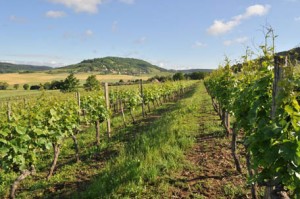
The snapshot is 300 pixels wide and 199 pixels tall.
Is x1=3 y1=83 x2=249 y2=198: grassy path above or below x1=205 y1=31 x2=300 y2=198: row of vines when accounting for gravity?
below

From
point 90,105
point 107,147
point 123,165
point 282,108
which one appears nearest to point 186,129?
point 107,147

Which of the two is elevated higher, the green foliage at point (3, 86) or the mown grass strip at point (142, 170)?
the green foliage at point (3, 86)

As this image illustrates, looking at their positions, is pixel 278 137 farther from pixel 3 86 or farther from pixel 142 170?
pixel 3 86

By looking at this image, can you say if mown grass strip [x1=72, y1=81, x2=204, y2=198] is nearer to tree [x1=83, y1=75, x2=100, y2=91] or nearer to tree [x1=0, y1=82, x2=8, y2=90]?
tree [x1=83, y1=75, x2=100, y2=91]

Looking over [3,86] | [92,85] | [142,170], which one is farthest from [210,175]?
[3,86]

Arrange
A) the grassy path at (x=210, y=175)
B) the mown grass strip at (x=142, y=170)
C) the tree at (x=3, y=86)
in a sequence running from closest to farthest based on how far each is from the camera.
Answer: the grassy path at (x=210, y=175) → the mown grass strip at (x=142, y=170) → the tree at (x=3, y=86)

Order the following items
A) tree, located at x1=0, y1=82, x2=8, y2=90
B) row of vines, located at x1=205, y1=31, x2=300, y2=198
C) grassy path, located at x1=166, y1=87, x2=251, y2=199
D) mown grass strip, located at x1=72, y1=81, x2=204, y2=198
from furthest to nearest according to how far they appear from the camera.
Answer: tree, located at x1=0, y1=82, x2=8, y2=90 < mown grass strip, located at x1=72, y1=81, x2=204, y2=198 < grassy path, located at x1=166, y1=87, x2=251, y2=199 < row of vines, located at x1=205, y1=31, x2=300, y2=198

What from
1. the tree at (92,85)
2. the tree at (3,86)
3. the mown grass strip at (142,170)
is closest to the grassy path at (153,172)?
the mown grass strip at (142,170)

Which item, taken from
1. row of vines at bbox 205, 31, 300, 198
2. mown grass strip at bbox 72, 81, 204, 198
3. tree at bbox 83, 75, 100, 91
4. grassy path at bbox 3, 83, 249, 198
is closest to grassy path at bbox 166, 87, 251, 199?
grassy path at bbox 3, 83, 249, 198

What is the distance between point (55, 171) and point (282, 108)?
750cm

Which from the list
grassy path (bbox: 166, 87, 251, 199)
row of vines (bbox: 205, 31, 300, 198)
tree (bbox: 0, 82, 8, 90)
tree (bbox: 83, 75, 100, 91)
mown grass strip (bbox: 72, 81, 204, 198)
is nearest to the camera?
row of vines (bbox: 205, 31, 300, 198)

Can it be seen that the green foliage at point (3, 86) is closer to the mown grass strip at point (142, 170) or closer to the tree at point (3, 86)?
the tree at point (3, 86)

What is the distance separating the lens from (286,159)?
3.18 meters

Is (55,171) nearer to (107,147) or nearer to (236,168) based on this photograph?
(107,147)
